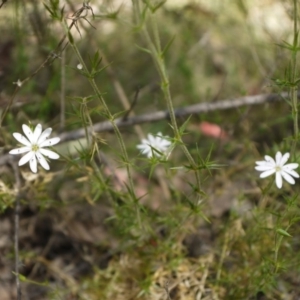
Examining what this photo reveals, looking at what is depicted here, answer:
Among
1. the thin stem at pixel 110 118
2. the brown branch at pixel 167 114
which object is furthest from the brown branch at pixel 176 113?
the thin stem at pixel 110 118

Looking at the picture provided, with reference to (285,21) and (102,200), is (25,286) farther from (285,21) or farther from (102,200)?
(285,21)

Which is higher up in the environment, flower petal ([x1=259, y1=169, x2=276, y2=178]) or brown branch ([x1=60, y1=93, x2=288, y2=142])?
brown branch ([x1=60, y1=93, x2=288, y2=142])

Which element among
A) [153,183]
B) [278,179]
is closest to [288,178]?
[278,179]

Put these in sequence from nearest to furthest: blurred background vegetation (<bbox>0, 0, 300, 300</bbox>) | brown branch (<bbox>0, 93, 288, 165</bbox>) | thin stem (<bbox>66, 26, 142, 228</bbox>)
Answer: thin stem (<bbox>66, 26, 142, 228</bbox>) → blurred background vegetation (<bbox>0, 0, 300, 300</bbox>) → brown branch (<bbox>0, 93, 288, 165</bbox>)

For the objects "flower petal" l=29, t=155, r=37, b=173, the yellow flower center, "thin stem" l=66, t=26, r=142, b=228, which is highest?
"thin stem" l=66, t=26, r=142, b=228

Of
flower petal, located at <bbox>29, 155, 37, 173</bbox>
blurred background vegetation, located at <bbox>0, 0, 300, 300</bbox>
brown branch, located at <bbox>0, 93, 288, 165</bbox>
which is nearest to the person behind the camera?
flower petal, located at <bbox>29, 155, 37, 173</bbox>

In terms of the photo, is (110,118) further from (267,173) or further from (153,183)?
(153,183)

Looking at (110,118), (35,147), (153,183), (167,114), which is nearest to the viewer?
(110,118)

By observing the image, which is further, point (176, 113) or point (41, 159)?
point (176, 113)

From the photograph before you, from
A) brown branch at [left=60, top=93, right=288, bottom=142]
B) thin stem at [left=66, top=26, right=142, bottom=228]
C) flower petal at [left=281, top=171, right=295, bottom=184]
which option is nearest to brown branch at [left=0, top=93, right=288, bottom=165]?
brown branch at [left=60, top=93, right=288, bottom=142]

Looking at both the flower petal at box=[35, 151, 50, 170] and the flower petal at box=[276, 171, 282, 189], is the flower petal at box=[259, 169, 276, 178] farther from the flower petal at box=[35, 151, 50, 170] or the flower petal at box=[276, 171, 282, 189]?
the flower petal at box=[35, 151, 50, 170]
